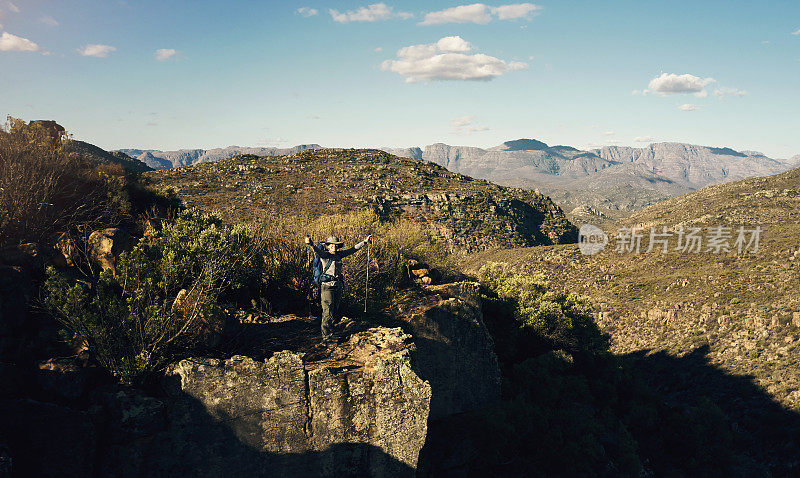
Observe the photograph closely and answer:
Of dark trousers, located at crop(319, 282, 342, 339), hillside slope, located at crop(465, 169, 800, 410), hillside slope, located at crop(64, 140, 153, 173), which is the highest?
hillside slope, located at crop(64, 140, 153, 173)

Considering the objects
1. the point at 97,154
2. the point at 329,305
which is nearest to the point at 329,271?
the point at 329,305

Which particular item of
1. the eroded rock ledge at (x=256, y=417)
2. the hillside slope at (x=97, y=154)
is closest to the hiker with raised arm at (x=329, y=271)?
the eroded rock ledge at (x=256, y=417)

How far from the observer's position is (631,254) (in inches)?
2916

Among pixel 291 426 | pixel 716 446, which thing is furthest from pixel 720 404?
pixel 291 426

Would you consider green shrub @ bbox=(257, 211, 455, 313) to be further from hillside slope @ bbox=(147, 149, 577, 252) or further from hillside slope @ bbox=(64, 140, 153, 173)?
hillside slope @ bbox=(147, 149, 577, 252)

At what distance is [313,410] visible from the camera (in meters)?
8.43

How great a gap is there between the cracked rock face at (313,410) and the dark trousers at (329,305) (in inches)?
59.7

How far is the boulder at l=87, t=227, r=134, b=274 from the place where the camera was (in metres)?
10.1

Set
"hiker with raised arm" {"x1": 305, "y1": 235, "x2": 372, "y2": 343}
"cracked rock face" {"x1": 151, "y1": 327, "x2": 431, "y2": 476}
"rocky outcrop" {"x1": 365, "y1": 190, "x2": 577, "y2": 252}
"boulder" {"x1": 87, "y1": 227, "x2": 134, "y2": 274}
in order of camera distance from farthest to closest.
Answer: "rocky outcrop" {"x1": 365, "y1": 190, "x2": 577, "y2": 252} → "hiker with raised arm" {"x1": 305, "y1": 235, "x2": 372, "y2": 343} → "boulder" {"x1": 87, "y1": 227, "x2": 134, "y2": 274} → "cracked rock face" {"x1": 151, "y1": 327, "x2": 431, "y2": 476}

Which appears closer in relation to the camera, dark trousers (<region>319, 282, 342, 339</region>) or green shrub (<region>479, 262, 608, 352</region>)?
dark trousers (<region>319, 282, 342, 339</region>)

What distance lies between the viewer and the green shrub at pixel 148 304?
7.82 meters

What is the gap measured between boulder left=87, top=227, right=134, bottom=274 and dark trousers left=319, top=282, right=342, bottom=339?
5.13 meters

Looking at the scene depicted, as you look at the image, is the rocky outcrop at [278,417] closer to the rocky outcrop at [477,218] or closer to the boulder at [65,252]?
the boulder at [65,252]

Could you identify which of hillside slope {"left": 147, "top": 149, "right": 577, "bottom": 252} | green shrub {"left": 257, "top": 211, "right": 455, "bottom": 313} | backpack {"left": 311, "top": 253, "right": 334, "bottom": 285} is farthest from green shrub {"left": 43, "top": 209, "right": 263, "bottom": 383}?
hillside slope {"left": 147, "top": 149, "right": 577, "bottom": 252}
